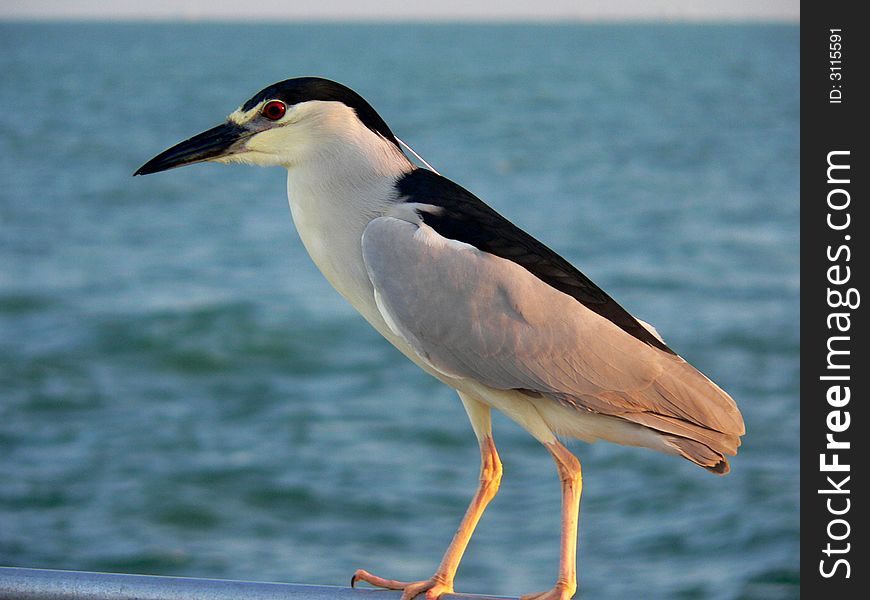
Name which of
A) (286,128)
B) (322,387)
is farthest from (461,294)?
(322,387)

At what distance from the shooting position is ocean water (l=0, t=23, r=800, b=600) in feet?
→ 38.0

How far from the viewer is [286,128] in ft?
9.73

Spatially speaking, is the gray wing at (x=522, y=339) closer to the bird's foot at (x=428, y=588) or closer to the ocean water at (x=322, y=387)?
the bird's foot at (x=428, y=588)

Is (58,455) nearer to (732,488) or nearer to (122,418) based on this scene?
(122,418)

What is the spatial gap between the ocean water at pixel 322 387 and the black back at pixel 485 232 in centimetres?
776

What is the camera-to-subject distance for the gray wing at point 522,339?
2934 mm

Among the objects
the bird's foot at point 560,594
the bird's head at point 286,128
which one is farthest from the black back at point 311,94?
the bird's foot at point 560,594

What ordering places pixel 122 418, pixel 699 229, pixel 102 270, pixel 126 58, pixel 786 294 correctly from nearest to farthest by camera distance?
pixel 122 418 < pixel 786 294 < pixel 102 270 < pixel 699 229 < pixel 126 58

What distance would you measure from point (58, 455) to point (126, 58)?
204 feet

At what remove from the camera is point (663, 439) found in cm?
307

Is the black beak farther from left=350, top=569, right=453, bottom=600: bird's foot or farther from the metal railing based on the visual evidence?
left=350, top=569, right=453, bottom=600: bird's foot

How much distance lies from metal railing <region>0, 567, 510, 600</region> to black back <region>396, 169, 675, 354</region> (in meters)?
A: 0.96

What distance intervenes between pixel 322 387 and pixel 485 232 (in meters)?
13.6
